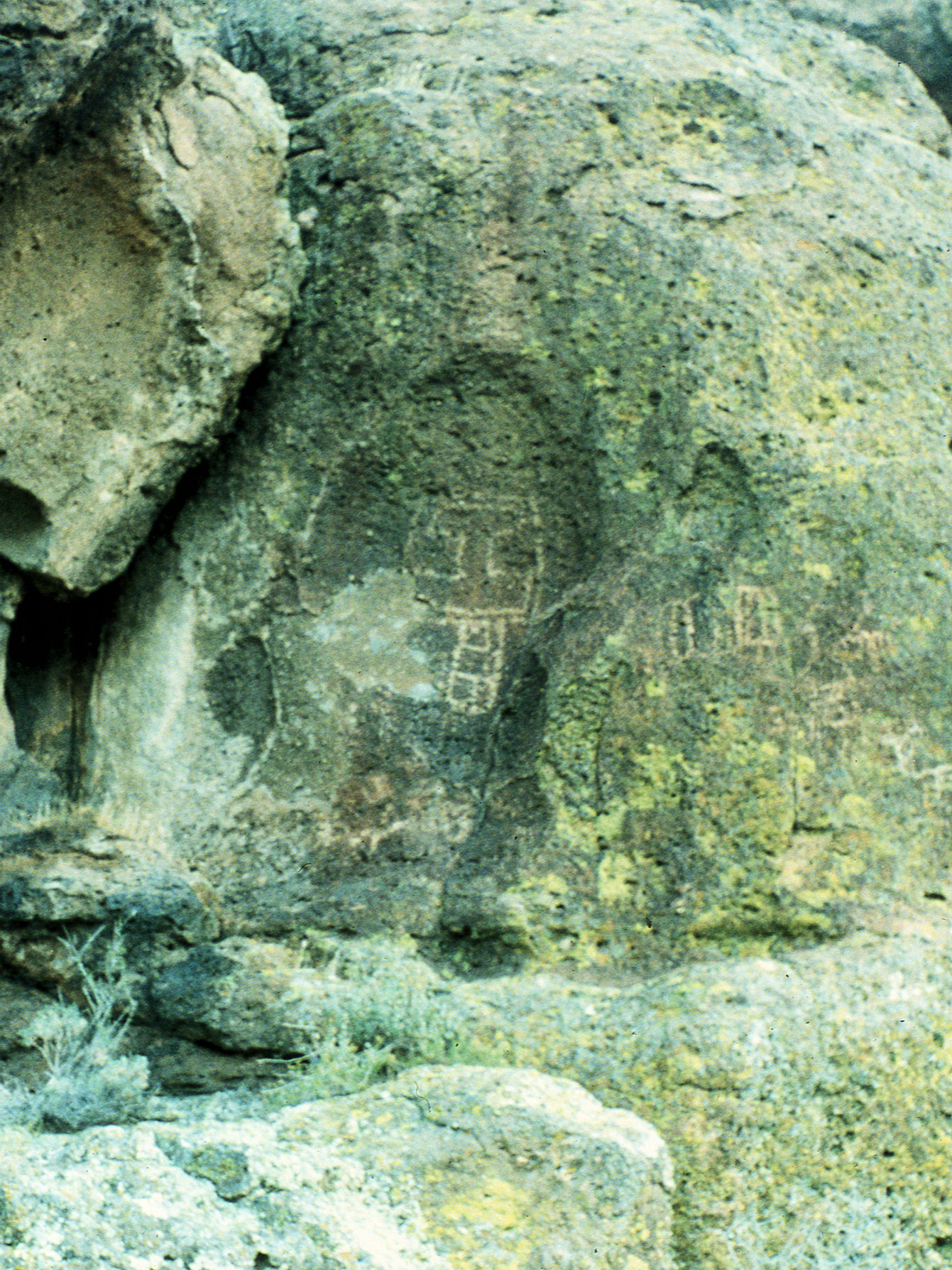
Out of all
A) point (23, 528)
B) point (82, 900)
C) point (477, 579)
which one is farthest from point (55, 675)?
point (477, 579)

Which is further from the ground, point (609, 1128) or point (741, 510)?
point (741, 510)

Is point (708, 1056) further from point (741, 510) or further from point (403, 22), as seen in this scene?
point (403, 22)

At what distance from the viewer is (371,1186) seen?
2.79 m

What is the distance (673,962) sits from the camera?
11.1ft

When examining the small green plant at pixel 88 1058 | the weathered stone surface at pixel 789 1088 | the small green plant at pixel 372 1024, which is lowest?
the small green plant at pixel 88 1058

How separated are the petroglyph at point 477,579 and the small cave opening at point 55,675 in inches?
32.6

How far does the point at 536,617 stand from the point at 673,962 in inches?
34.6

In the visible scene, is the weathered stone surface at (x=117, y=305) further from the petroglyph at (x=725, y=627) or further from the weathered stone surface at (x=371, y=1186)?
the weathered stone surface at (x=371, y=1186)

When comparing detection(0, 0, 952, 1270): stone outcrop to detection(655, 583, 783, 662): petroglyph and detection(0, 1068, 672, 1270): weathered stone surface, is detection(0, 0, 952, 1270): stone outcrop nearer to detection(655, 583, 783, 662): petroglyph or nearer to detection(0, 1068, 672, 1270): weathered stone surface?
detection(655, 583, 783, 662): petroglyph

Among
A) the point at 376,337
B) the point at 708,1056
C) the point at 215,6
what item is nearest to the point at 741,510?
the point at 376,337

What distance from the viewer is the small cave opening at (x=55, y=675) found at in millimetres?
3938

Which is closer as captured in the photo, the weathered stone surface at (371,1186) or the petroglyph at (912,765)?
the weathered stone surface at (371,1186)

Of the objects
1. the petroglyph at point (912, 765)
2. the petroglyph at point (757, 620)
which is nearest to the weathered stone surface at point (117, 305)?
the petroglyph at point (757, 620)

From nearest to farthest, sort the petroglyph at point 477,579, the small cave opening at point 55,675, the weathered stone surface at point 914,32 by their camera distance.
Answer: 1. the petroglyph at point 477,579
2. the small cave opening at point 55,675
3. the weathered stone surface at point 914,32
